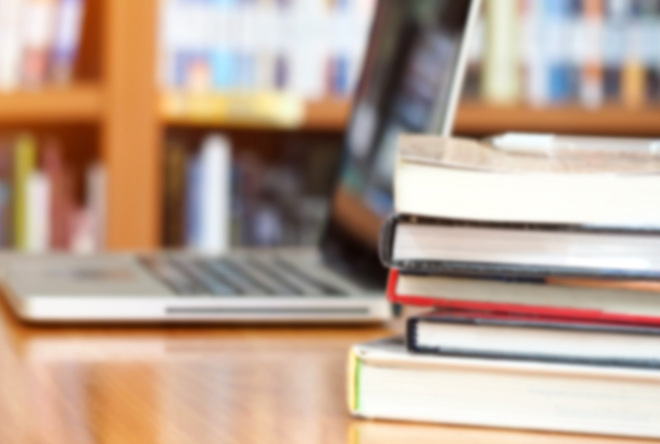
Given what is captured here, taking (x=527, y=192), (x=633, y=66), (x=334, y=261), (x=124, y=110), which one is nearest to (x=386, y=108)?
(x=334, y=261)

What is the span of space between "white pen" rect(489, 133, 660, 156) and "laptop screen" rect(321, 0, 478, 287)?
0.19 m

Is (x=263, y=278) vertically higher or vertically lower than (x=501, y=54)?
lower

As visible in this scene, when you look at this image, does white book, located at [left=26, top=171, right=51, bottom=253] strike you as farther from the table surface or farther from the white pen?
the white pen

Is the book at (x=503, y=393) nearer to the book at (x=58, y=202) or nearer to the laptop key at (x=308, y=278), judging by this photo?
the laptop key at (x=308, y=278)

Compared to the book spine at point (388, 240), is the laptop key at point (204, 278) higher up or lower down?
lower down

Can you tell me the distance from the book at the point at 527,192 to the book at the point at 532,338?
0.15ft

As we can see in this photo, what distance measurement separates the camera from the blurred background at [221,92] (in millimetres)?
2094

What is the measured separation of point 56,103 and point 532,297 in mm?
1639

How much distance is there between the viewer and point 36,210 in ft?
7.13

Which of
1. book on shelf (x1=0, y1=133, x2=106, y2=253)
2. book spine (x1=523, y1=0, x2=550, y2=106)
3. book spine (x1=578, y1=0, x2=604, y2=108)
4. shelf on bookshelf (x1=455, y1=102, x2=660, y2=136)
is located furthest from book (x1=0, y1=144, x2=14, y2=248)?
book spine (x1=578, y1=0, x2=604, y2=108)

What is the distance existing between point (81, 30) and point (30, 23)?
25cm

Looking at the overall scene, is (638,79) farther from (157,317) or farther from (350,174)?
(157,317)

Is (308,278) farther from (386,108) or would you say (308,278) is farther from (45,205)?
(45,205)

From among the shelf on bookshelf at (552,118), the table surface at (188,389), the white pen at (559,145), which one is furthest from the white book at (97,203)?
the white pen at (559,145)
